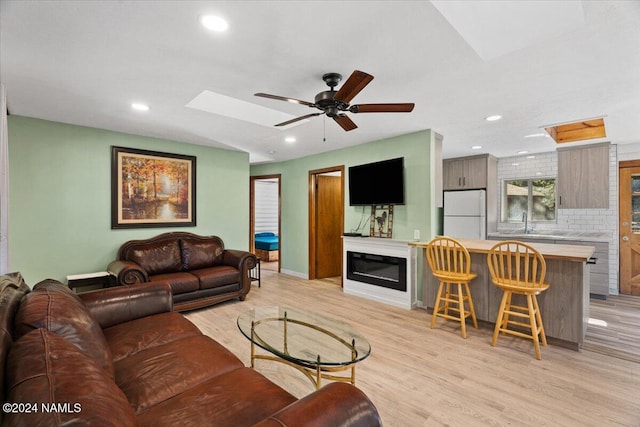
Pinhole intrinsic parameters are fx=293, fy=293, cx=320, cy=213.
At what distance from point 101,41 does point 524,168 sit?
6.46 meters

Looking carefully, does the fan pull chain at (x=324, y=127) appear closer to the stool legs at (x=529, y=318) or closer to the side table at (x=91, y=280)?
the stool legs at (x=529, y=318)

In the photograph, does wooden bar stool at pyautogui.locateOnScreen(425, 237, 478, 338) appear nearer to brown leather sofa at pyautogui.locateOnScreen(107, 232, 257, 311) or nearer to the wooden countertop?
the wooden countertop

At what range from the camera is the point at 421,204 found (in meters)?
4.08

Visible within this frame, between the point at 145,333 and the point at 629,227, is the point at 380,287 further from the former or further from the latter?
the point at 629,227

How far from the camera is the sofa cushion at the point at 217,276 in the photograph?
386cm

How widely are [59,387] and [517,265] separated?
126 inches

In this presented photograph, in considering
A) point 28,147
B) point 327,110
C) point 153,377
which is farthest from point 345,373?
point 28,147

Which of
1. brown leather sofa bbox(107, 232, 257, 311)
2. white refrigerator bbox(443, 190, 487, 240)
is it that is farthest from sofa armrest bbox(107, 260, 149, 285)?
white refrigerator bbox(443, 190, 487, 240)

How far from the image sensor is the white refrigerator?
5.16m

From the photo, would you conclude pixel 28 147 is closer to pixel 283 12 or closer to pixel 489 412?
pixel 283 12

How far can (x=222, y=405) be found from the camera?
1270mm

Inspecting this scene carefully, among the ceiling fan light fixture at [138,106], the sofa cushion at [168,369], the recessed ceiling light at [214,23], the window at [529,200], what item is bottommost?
the sofa cushion at [168,369]

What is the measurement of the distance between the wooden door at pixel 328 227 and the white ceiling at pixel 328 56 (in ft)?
8.19

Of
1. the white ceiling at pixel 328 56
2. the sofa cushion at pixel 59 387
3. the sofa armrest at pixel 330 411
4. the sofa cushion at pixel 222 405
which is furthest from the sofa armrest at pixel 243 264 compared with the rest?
the sofa armrest at pixel 330 411
